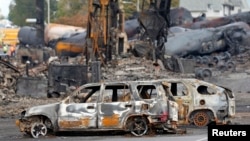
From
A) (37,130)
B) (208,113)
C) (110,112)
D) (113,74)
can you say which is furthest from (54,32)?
(110,112)

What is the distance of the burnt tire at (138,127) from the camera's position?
1650 cm

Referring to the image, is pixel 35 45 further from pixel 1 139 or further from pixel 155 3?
pixel 1 139

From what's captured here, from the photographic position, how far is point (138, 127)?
16.6 metres

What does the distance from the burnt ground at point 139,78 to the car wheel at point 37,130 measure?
7.64 metres

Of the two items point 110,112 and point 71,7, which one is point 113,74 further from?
point 71,7

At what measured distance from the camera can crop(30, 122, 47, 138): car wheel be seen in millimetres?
17062

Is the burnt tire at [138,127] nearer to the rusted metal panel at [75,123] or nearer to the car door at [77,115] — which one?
the car door at [77,115]

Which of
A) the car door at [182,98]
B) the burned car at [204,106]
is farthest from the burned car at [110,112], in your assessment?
the burned car at [204,106]

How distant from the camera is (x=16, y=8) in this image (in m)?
140

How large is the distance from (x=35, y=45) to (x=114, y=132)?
40.3 m

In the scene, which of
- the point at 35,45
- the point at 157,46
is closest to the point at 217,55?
the point at 157,46

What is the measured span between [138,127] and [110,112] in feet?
2.57

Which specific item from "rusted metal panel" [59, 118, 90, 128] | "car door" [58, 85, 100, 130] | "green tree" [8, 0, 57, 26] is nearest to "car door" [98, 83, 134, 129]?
"car door" [58, 85, 100, 130]

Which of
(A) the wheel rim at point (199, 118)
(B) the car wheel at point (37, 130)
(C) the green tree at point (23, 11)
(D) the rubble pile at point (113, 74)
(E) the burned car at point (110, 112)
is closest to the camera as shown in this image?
(E) the burned car at point (110, 112)
